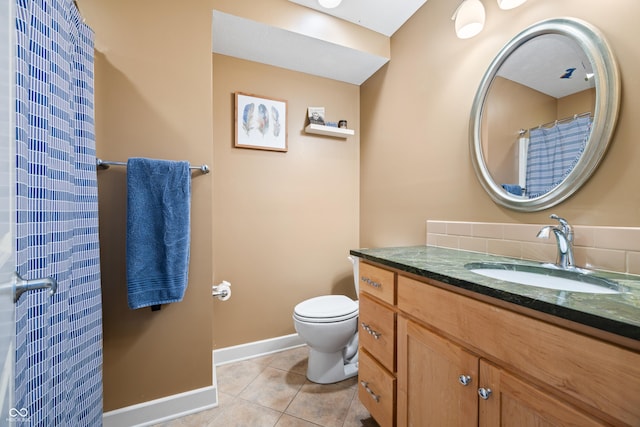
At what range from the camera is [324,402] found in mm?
1424

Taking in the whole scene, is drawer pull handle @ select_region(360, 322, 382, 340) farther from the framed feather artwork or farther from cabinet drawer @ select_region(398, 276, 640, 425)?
the framed feather artwork

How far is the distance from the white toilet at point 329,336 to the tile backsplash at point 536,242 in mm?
718

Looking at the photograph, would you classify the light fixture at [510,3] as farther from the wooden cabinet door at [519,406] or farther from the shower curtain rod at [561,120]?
the wooden cabinet door at [519,406]

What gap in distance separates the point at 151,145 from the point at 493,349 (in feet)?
5.48

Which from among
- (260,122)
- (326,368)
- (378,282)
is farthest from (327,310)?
(260,122)

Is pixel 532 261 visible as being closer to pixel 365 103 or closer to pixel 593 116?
pixel 593 116

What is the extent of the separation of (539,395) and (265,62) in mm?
2298

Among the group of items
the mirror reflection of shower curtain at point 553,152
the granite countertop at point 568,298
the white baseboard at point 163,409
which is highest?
the mirror reflection of shower curtain at point 553,152

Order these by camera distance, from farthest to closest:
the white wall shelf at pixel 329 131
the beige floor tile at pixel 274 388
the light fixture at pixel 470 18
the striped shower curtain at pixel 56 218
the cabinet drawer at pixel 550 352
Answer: the white wall shelf at pixel 329 131 → the beige floor tile at pixel 274 388 → the light fixture at pixel 470 18 → the striped shower curtain at pixel 56 218 → the cabinet drawer at pixel 550 352

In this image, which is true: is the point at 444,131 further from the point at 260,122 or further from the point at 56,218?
the point at 56,218

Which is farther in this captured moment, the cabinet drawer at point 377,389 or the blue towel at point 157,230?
the blue towel at point 157,230

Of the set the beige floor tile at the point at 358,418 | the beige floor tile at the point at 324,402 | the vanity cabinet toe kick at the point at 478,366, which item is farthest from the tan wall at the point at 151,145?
the vanity cabinet toe kick at the point at 478,366

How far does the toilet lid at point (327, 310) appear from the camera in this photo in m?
1.50

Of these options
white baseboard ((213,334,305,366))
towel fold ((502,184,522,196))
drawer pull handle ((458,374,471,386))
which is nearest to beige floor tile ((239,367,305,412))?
white baseboard ((213,334,305,366))
